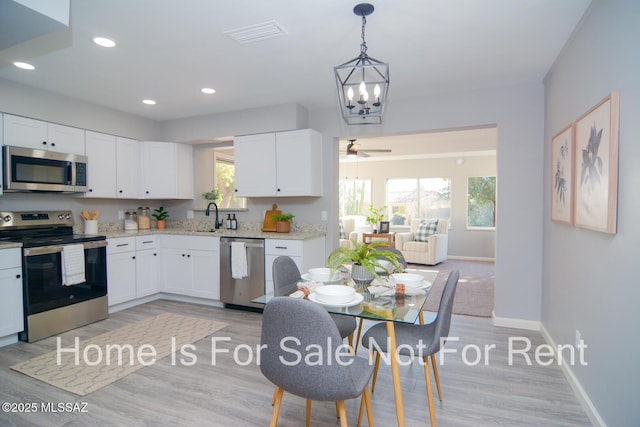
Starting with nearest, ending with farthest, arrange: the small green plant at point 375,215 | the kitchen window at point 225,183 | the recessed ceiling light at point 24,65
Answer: the recessed ceiling light at point 24,65
the kitchen window at point 225,183
the small green plant at point 375,215

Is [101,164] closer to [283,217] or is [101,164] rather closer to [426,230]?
[283,217]

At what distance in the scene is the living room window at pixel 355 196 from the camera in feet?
30.4

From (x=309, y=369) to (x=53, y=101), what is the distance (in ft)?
13.2

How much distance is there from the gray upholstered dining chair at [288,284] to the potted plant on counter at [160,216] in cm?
323

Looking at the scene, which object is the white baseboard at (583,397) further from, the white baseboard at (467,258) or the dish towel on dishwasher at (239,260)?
the white baseboard at (467,258)

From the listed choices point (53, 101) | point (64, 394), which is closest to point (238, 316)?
point (64, 394)

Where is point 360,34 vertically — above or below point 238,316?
above

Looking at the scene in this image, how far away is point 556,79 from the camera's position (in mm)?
2875

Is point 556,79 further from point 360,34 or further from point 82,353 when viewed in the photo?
point 82,353

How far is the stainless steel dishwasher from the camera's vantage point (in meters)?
3.91

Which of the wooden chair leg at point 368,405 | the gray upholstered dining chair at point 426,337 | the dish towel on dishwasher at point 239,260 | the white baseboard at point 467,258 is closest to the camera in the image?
the wooden chair leg at point 368,405

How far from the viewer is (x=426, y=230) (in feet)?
24.7

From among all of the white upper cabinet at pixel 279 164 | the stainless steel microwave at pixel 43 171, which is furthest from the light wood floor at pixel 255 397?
the white upper cabinet at pixel 279 164

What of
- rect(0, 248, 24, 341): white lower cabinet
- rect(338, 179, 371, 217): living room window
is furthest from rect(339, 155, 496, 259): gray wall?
rect(0, 248, 24, 341): white lower cabinet
